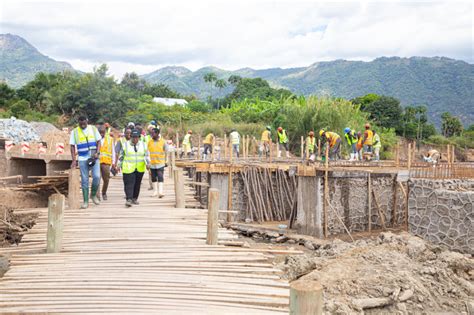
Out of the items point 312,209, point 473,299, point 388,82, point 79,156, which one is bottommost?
point 473,299

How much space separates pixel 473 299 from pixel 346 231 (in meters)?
6.18

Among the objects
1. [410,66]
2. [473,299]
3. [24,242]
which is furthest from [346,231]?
[410,66]

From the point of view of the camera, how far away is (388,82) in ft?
350

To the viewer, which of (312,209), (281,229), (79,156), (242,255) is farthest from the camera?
(281,229)

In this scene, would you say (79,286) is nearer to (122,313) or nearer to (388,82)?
(122,313)

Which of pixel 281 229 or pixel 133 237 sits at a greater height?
pixel 133 237

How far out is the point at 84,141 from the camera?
7.91 meters

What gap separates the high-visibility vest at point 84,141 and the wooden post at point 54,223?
2.35 meters

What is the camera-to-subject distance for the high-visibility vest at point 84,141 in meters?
7.91

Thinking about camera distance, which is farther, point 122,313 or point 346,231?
point 346,231

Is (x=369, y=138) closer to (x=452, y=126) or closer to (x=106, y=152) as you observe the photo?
(x=106, y=152)

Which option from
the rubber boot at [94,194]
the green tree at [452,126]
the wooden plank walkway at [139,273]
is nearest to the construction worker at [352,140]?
the rubber boot at [94,194]

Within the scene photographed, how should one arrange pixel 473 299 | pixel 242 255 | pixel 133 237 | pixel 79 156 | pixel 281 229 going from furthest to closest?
1. pixel 281 229
2. pixel 473 299
3. pixel 79 156
4. pixel 133 237
5. pixel 242 255

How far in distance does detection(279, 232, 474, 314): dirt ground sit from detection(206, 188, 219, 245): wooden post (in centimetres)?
341
